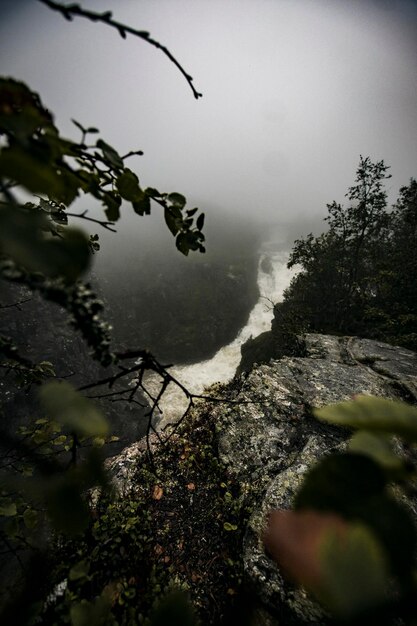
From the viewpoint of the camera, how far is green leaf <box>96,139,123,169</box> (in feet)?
3.00

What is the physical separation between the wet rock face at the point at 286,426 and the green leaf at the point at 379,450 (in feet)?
7.78

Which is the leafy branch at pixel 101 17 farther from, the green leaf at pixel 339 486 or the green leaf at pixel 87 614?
the green leaf at pixel 87 614

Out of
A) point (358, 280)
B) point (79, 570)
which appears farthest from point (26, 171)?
point (358, 280)

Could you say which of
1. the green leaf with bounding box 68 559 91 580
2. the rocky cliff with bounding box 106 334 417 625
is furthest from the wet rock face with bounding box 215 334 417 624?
the green leaf with bounding box 68 559 91 580

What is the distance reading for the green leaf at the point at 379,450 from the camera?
505mm

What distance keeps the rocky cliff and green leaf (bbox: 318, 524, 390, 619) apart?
2705 millimetres

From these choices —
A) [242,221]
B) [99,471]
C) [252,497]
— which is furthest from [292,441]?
[242,221]

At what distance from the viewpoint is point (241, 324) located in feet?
99.2

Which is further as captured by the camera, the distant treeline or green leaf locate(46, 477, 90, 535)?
the distant treeline

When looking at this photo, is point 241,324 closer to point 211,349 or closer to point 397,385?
point 211,349

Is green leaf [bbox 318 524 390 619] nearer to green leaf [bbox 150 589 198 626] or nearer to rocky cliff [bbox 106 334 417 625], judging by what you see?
green leaf [bbox 150 589 198 626]

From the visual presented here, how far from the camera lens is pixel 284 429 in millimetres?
5074

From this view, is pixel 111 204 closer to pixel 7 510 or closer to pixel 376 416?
pixel 376 416

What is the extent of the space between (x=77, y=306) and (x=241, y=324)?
2986 cm
